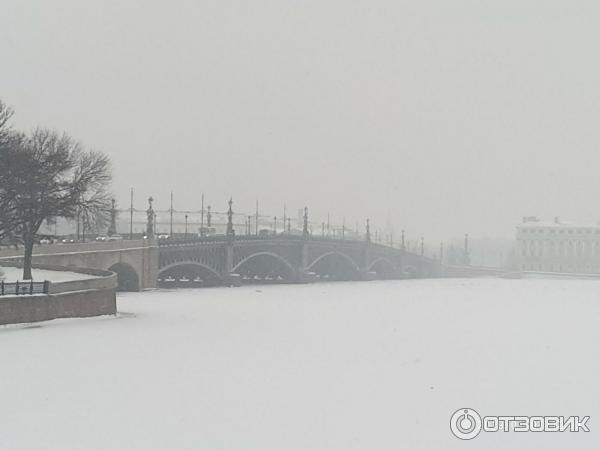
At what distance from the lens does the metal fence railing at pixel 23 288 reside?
2968cm

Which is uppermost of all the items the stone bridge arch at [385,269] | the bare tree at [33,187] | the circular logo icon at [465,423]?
the bare tree at [33,187]

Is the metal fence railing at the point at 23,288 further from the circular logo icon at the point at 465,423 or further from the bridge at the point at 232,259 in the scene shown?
the circular logo icon at the point at 465,423

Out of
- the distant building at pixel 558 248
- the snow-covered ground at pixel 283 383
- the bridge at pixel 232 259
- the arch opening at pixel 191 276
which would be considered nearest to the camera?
the snow-covered ground at pixel 283 383

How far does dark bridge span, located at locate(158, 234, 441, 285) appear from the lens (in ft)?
245

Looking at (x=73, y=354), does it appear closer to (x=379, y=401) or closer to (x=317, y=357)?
(x=317, y=357)

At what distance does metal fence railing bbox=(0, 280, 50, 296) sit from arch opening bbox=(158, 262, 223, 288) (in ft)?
143

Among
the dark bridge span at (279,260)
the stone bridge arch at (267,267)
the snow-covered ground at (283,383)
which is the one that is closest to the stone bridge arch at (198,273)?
the dark bridge span at (279,260)

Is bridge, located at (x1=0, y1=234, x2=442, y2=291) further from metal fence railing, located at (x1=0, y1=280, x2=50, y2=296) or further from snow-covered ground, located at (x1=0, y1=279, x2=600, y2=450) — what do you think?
snow-covered ground, located at (x1=0, y1=279, x2=600, y2=450)

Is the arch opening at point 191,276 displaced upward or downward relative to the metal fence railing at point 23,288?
downward

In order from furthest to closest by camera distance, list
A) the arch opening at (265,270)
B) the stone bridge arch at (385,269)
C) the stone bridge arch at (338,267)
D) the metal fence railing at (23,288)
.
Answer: the stone bridge arch at (385,269), the stone bridge arch at (338,267), the arch opening at (265,270), the metal fence railing at (23,288)

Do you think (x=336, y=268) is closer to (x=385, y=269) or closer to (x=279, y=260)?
(x=385, y=269)

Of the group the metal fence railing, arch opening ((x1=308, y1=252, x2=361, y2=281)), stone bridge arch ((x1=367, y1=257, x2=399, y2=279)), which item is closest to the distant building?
stone bridge arch ((x1=367, y1=257, x2=399, y2=279))

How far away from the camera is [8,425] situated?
15.6 metres

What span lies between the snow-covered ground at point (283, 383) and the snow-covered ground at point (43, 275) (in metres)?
7.37
